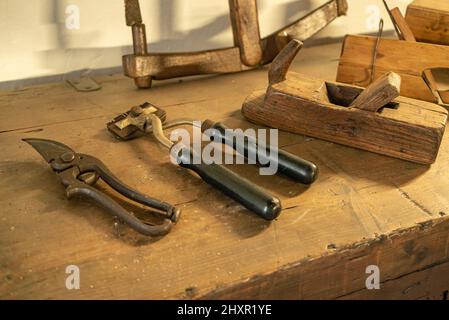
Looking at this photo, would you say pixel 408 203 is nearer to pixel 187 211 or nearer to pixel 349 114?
pixel 349 114

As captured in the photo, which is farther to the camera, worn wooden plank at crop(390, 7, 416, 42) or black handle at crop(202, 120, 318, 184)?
worn wooden plank at crop(390, 7, 416, 42)

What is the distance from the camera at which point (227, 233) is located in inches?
25.8

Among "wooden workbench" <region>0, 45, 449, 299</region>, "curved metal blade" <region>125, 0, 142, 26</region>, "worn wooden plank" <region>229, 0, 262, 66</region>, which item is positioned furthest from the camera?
"worn wooden plank" <region>229, 0, 262, 66</region>

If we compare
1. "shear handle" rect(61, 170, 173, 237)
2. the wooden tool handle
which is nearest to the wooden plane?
the wooden tool handle

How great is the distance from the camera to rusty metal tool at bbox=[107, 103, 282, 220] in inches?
26.2

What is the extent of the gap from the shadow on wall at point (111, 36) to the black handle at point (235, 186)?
501 mm

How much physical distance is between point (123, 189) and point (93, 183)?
0.06 meters

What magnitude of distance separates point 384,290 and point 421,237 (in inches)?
3.8

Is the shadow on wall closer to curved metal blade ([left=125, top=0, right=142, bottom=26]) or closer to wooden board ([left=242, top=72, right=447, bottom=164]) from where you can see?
curved metal blade ([left=125, top=0, right=142, bottom=26])

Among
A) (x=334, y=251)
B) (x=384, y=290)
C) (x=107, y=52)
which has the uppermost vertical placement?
(x=107, y=52)

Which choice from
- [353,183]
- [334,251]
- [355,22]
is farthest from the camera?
[355,22]

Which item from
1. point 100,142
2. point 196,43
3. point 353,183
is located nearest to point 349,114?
point 353,183

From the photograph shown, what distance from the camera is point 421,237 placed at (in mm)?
688

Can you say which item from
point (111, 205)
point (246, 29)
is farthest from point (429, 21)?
point (111, 205)
